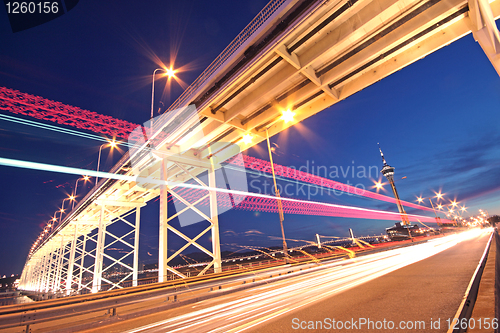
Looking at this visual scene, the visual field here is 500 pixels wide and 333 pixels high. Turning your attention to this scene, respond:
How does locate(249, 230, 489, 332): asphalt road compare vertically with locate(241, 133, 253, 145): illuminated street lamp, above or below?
Result: below

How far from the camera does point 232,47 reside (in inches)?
335

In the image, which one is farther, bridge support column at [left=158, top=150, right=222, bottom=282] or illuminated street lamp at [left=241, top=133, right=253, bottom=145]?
illuminated street lamp at [left=241, top=133, right=253, bottom=145]

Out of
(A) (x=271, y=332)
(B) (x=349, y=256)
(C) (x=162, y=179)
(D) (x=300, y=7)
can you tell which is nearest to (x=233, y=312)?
(A) (x=271, y=332)

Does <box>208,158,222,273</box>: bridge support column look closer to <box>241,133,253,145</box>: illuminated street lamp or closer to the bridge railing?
<box>241,133,253,145</box>: illuminated street lamp

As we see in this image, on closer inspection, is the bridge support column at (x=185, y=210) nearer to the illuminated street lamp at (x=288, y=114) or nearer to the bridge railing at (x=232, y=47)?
the bridge railing at (x=232, y=47)

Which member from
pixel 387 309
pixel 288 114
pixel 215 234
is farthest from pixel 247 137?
pixel 387 309

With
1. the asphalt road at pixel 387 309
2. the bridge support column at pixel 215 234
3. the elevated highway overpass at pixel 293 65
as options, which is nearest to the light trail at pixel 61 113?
the elevated highway overpass at pixel 293 65

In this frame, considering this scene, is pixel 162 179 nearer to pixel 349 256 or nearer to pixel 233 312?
pixel 233 312

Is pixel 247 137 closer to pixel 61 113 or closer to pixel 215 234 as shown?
pixel 215 234

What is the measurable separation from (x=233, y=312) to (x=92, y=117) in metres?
13.2

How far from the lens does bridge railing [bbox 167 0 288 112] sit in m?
7.36

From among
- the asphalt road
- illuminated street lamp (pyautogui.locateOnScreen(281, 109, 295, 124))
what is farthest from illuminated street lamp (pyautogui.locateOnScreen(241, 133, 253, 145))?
the asphalt road

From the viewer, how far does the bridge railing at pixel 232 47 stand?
736cm

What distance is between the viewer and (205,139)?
1293 cm
